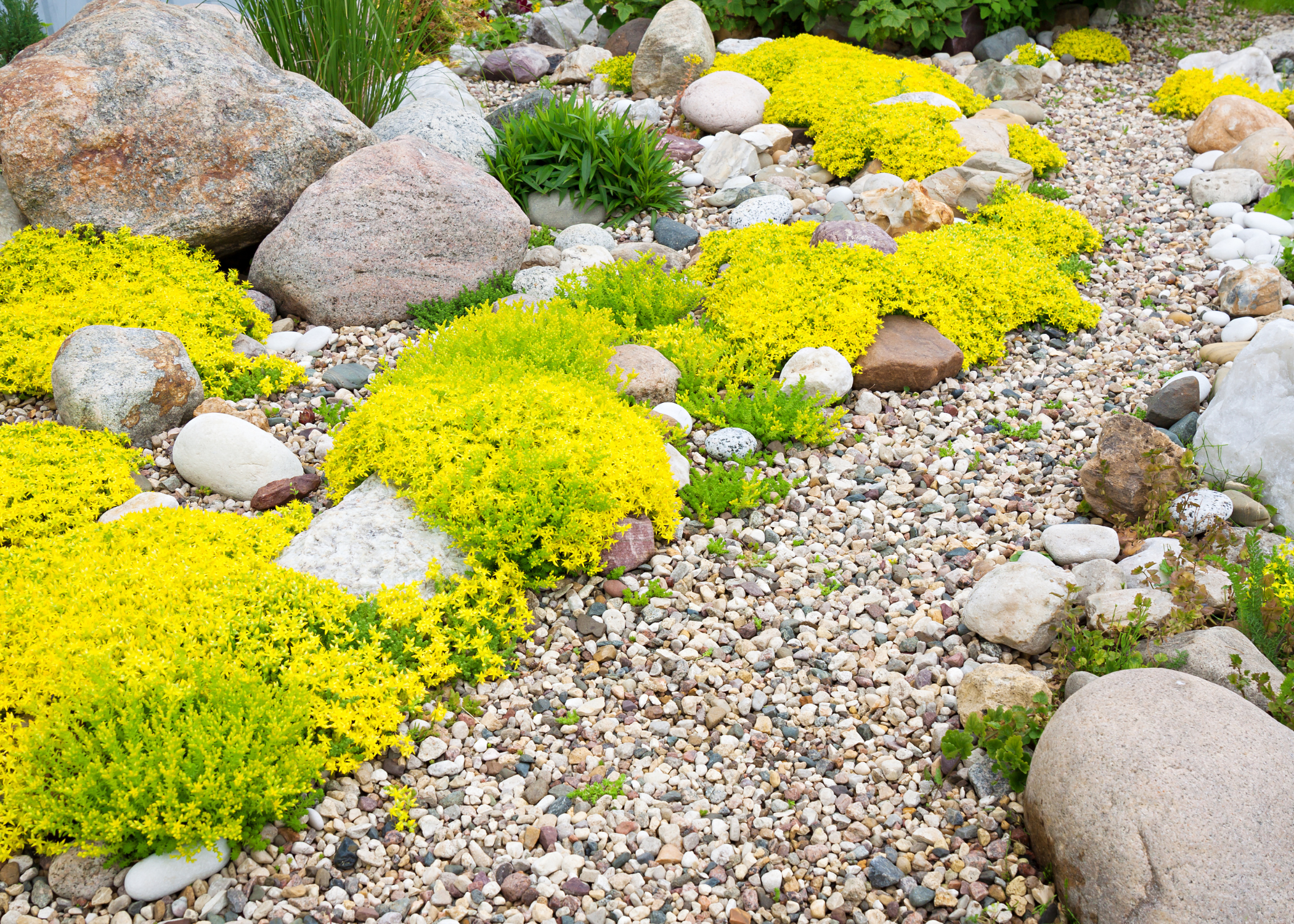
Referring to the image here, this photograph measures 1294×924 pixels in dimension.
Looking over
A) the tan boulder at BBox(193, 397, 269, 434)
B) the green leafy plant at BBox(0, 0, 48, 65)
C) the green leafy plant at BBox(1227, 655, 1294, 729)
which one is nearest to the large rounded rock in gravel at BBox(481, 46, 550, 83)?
the green leafy plant at BBox(0, 0, 48, 65)

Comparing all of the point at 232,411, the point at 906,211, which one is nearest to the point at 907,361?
the point at 906,211

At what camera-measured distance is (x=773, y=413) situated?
527 centimetres

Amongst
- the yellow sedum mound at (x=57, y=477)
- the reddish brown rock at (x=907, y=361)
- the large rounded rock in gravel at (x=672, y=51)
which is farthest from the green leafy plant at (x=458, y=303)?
the large rounded rock in gravel at (x=672, y=51)

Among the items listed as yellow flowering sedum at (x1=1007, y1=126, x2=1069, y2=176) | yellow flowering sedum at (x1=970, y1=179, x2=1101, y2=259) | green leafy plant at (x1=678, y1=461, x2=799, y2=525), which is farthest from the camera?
yellow flowering sedum at (x1=1007, y1=126, x2=1069, y2=176)

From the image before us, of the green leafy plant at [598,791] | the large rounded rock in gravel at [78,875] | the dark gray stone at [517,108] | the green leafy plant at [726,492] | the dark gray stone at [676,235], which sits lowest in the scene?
the green leafy plant at [598,791]

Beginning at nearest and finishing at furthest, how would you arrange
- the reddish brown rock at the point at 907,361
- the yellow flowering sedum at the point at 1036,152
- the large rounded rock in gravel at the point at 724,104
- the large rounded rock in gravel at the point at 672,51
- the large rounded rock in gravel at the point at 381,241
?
the reddish brown rock at the point at 907,361
the large rounded rock in gravel at the point at 381,241
the yellow flowering sedum at the point at 1036,152
the large rounded rock in gravel at the point at 724,104
the large rounded rock in gravel at the point at 672,51

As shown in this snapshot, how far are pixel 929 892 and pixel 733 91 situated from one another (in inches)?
322

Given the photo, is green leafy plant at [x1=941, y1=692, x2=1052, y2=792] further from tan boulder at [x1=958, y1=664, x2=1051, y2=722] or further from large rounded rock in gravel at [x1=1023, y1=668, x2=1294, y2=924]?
large rounded rock in gravel at [x1=1023, y1=668, x2=1294, y2=924]

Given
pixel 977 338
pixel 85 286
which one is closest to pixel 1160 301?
pixel 977 338

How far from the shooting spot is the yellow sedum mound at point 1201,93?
915 centimetres

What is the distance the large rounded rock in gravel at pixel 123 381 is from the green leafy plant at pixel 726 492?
3.15 metres

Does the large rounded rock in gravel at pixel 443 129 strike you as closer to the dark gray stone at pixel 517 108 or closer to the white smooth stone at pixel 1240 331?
the dark gray stone at pixel 517 108

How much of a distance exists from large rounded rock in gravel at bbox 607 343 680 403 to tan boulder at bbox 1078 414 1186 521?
237cm

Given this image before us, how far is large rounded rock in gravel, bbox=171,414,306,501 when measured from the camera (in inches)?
192
